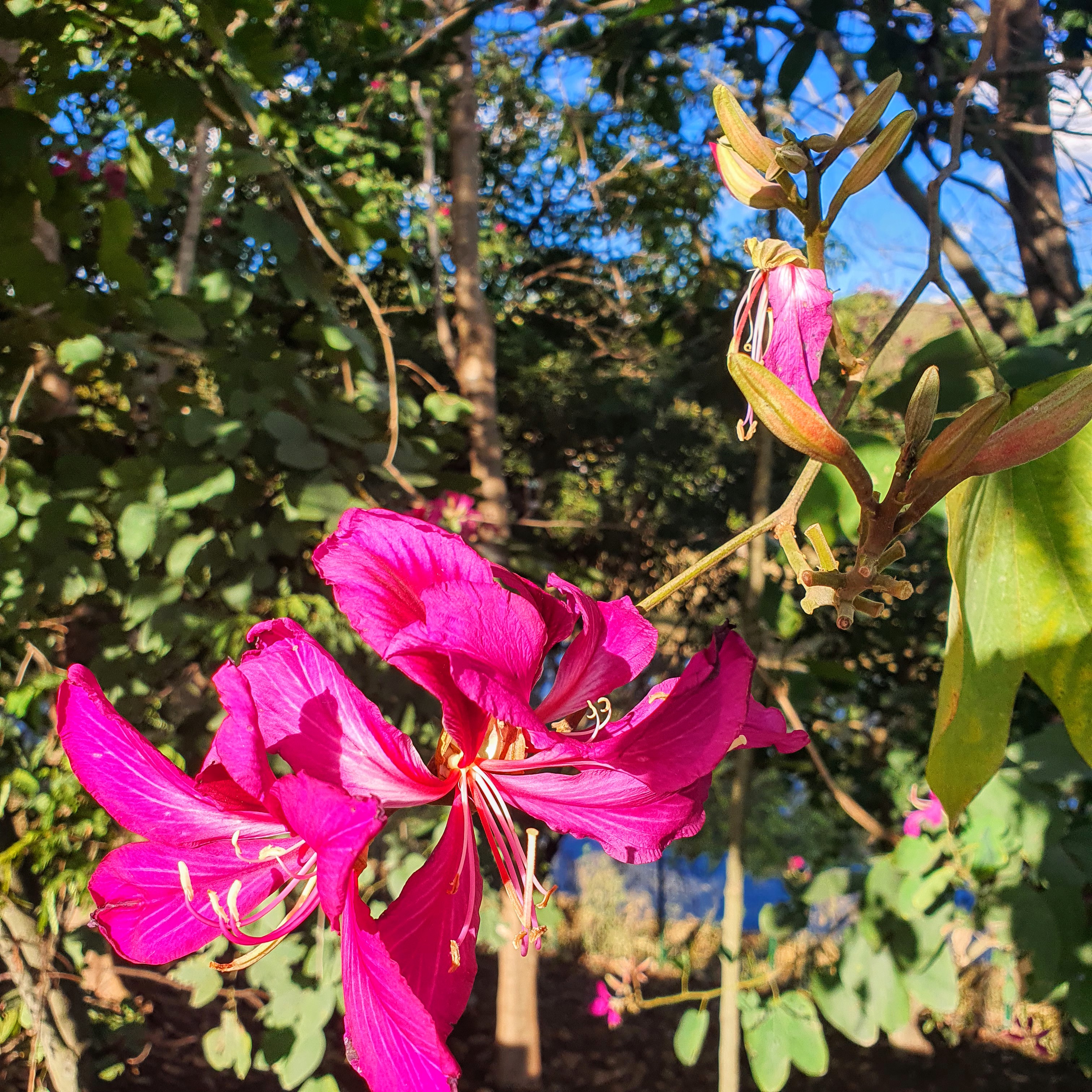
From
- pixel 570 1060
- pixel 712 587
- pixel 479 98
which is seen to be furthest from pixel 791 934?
pixel 479 98

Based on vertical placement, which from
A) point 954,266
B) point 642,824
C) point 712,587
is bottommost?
point 712,587

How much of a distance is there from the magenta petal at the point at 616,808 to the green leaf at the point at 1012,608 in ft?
0.57

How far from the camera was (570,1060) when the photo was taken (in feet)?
10.9

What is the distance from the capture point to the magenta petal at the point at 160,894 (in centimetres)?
42

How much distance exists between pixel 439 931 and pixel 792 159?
0.46m

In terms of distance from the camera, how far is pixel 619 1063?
132 inches

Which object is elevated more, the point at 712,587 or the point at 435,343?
the point at 435,343

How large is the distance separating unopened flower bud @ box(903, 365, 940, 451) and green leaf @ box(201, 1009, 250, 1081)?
5.90ft

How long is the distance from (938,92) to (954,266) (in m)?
0.33

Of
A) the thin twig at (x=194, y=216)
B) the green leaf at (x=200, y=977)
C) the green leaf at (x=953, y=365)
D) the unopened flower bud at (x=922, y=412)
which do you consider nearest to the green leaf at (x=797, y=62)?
the green leaf at (x=953, y=365)

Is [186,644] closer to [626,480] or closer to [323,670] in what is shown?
[323,670]

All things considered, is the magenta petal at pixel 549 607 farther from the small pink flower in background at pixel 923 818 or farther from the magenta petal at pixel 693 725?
the small pink flower in background at pixel 923 818

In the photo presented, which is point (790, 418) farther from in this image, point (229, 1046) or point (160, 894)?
point (229, 1046)

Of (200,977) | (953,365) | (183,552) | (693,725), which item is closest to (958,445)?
(693,725)
